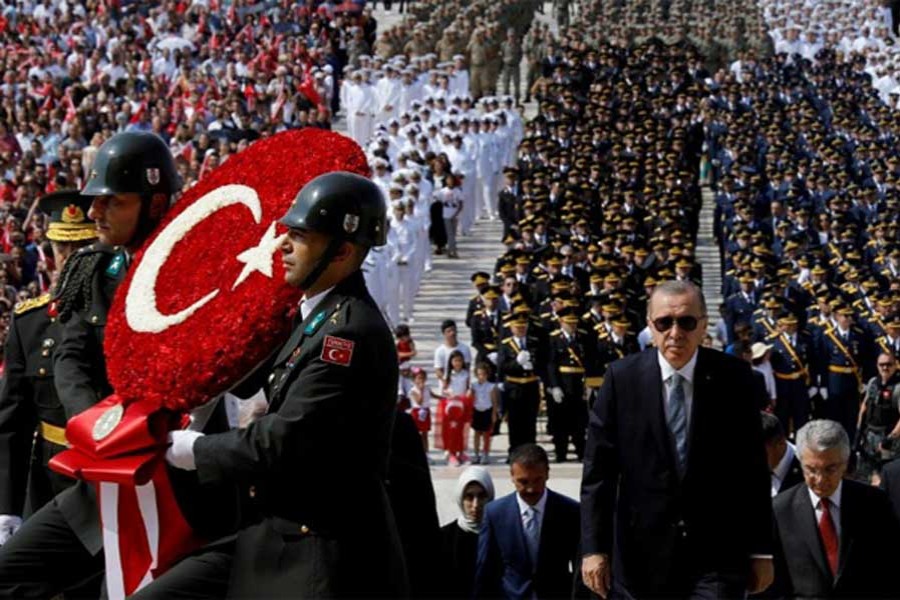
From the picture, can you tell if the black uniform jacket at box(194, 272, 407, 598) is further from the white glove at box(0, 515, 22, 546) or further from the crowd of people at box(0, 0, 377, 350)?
the crowd of people at box(0, 0, 377, 350)

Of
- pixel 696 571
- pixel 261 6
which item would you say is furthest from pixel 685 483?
pixel 261 6

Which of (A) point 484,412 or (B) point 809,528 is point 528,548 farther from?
(A) point 484,412

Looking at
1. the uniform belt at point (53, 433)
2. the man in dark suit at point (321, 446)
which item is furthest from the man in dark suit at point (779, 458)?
the man in dark suit at point (321, 446)

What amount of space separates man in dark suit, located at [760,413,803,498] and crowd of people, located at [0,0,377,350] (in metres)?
10.4

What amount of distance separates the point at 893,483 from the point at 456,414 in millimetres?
9626

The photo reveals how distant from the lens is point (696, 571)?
5781 millimetres

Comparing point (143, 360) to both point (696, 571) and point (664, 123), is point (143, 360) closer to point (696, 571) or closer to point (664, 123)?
point (696, 571)

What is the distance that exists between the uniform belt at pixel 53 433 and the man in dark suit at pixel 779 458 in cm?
291

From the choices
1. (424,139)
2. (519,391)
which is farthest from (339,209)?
(424,139)

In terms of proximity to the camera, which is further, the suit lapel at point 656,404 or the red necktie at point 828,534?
the red necktie at point 828,534

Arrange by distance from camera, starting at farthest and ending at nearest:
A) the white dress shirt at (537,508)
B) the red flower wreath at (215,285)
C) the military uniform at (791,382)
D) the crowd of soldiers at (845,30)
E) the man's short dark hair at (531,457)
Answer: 1. the crowd of soldiers at (845,30)
2. the military uniform at (791,382)
3. the man's short dark hair at (531,457)
4. the white dress shirt at (537,508)
5. the red flower wreath at (215,285)

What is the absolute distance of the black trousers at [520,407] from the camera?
17.0 metres

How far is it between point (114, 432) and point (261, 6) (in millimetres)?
31305

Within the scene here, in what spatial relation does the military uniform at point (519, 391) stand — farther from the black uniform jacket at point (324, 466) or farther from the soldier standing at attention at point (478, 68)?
the soldier standing at attention at point (478, 68)
